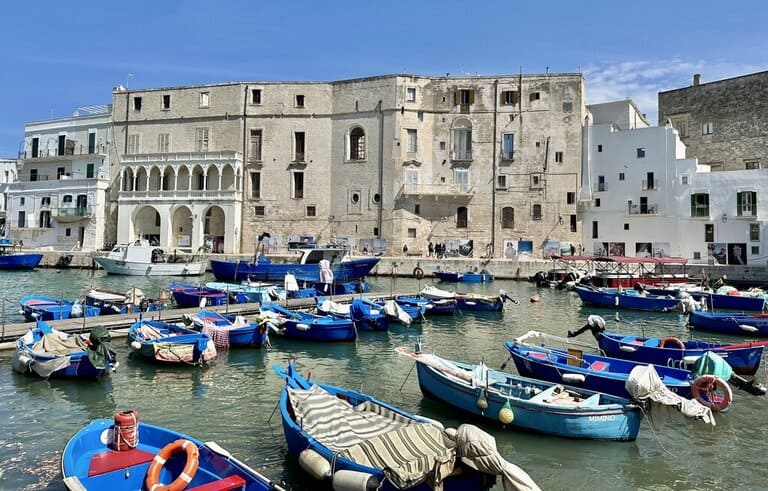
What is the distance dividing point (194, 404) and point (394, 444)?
567cm

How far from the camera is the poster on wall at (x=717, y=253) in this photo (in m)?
39.0

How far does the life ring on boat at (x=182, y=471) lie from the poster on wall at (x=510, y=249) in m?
40.1

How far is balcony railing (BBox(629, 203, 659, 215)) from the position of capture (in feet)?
136

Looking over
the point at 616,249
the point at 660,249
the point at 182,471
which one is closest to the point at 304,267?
the point at 616,249

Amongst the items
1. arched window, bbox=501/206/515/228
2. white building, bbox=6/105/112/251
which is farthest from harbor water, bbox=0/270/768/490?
white building, bbox=6/105/112/251

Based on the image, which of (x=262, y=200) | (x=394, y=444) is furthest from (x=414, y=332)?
(x=262, y=200)

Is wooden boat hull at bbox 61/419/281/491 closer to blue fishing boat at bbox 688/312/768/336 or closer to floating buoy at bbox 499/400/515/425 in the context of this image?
floating buoy at bbox 499/400/515/425

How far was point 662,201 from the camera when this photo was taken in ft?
136

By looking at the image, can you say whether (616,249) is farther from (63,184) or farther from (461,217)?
(63,184)

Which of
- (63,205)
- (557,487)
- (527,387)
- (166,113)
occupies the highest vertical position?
(166,113)

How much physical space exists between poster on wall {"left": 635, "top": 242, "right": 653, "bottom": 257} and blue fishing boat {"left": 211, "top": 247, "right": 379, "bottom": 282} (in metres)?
20.1

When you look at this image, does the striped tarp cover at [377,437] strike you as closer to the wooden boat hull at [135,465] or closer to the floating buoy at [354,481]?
the floating buoy at [354,481]

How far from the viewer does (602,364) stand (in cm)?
1199

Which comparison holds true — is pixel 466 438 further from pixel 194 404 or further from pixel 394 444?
pixel 194 404
